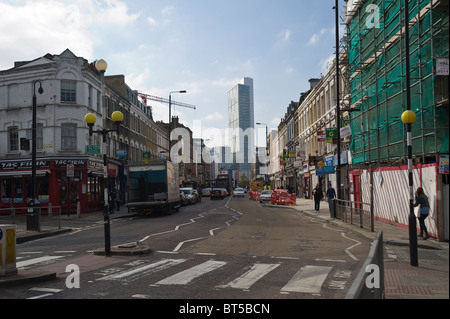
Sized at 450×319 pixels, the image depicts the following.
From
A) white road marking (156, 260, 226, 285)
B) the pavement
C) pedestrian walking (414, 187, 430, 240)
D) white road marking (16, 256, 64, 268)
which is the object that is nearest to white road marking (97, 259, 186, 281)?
white road marking (156, 260, 226, 285)

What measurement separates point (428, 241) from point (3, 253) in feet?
Result: 39.1

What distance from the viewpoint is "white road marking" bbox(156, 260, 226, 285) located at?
7750mm

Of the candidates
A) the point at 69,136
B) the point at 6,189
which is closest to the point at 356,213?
the point at 69,136

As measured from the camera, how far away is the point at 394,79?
1802 centimetres

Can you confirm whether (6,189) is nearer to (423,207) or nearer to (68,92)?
(68,92)

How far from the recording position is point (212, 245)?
41.9ft

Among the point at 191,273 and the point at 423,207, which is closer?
the point at 191,273

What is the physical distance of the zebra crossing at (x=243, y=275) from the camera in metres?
7.37

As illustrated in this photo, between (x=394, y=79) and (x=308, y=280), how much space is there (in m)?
13.3

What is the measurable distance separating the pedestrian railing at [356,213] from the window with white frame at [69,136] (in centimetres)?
2030

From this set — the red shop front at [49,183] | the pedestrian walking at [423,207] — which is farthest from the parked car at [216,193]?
the pedestrian walking at [423,207]

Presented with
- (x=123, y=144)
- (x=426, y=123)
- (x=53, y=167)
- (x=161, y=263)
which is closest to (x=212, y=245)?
(x=161, y=263)

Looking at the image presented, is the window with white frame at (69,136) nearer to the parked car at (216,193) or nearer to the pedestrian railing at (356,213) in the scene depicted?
the pedestrian railing at (356,213)
